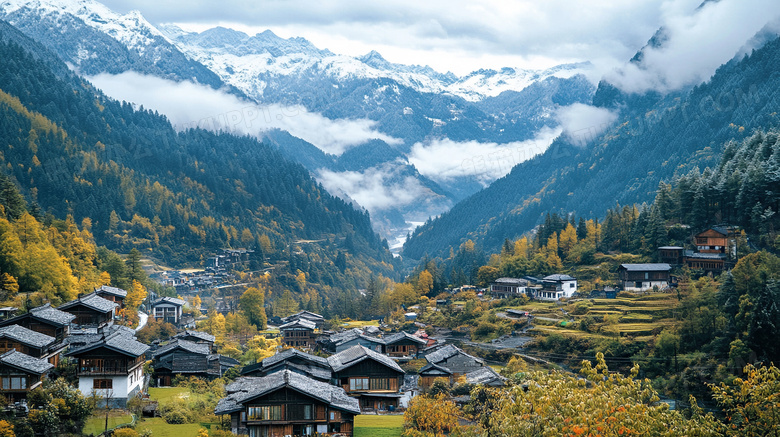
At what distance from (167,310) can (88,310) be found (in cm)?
4206

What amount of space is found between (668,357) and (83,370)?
5499 centimetres

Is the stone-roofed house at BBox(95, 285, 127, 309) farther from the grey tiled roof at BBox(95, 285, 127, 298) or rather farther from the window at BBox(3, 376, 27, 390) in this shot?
the window at BBox(3, 376, 27, 390)

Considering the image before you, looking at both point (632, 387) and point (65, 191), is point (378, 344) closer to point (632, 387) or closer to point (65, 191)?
point (632, 387)

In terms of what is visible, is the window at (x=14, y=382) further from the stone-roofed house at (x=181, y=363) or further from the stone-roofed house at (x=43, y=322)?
the stone-roofed house at (x=181, y=363)

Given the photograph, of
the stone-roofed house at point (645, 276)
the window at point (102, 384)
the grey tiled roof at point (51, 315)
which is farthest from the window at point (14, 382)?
the stone-roofed house at point (645, 276)

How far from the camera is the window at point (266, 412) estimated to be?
51.8m

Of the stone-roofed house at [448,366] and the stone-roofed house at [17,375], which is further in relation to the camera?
the stone-roofed house at [448,366]

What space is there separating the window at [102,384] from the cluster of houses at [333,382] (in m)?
9.09

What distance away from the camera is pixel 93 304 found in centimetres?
7475

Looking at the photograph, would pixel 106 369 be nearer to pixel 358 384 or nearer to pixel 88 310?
pixel 88 310

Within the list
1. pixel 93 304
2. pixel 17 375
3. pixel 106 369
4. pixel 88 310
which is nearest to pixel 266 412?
pixel 106 369

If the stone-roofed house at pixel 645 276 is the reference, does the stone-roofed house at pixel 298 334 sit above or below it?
below

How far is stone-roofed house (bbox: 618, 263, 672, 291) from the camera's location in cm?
9862

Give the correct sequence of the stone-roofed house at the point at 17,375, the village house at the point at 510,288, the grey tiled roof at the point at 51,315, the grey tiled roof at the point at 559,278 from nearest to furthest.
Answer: the stone-roofed house at the point at 17,375 → the grey tiled roof at the point at 51,315 → the grey tiled roof at the point at 559,278 → the village house at the point at 510,288
